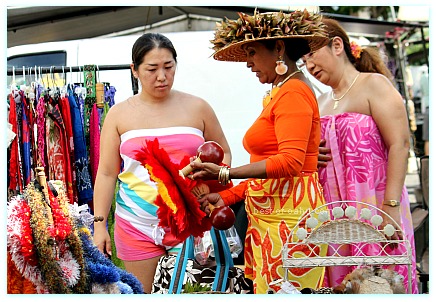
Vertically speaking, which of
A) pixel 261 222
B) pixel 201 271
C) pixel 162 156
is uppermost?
pixel 162 156

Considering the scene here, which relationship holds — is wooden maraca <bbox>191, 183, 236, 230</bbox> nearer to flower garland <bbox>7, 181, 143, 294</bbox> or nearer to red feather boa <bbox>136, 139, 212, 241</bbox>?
red feather boa <bbox>136, 139, 212, 241</bbox>

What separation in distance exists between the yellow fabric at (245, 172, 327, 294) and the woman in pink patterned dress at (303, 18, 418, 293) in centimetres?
36

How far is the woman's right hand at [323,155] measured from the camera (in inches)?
112

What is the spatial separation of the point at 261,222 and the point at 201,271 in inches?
12.1

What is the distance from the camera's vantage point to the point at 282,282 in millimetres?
2424

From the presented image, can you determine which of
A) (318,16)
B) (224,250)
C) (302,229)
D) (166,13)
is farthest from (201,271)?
(166,13)

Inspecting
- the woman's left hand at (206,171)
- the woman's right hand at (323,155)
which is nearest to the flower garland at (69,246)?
the woman's left hand at (206,171)

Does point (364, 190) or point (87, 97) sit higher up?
point (87, 97)

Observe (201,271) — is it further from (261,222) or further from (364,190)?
(364,190)

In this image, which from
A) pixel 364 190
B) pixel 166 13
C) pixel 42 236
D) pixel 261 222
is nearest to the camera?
pixel 42 236

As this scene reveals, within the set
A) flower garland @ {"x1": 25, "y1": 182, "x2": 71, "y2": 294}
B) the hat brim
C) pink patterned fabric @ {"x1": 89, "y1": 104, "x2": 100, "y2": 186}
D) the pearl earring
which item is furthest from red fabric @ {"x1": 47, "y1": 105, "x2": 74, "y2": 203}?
flower garland @ {"x1": 25, "y1": 182, "x2": 71, "y2": 294}

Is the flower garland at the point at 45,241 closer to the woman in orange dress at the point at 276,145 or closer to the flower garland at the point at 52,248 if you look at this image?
the flower garland at the point at 52,248

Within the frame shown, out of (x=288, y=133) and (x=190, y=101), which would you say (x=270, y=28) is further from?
(x=190, y=101)

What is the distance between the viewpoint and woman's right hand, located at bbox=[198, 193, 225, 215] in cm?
256
